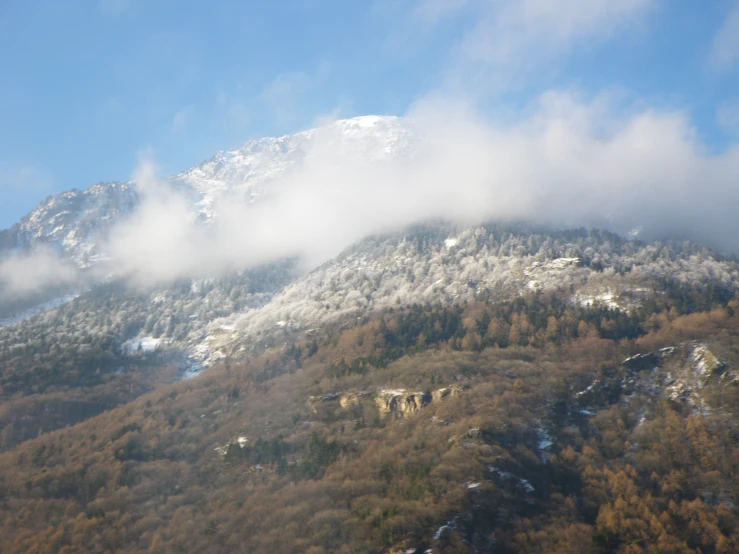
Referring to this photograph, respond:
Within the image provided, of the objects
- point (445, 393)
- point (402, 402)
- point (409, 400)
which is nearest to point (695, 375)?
point (445, 393)

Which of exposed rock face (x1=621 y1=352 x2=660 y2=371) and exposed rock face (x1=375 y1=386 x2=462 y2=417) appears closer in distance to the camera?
exposed rock face (x1=375 y1=386 x2=462 y2=417)

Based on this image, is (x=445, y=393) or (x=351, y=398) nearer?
(x=445, y=393)

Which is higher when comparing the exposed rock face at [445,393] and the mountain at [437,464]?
the exposed rock face at [445,393]

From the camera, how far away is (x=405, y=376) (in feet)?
620

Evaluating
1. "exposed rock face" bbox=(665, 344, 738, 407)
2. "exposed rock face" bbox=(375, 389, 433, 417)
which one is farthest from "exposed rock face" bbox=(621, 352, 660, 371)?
"exposed rock face" bbox=(375, 389, 433, 417)

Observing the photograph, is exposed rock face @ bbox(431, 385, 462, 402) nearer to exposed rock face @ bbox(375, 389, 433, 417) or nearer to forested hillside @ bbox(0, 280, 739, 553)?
forested hillside @ bbox(0, 280, 739, 553)

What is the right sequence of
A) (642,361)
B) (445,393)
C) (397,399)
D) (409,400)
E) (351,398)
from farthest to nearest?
1. (351,398)
2. (642,361)
3. (397,399)
4. (409,400)
5. (445,393)

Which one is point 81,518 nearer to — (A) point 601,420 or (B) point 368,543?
(B) point 368,543

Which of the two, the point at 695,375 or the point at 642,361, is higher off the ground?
the point at 642,361

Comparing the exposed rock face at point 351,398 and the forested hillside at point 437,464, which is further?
the exposed rock face at point 351,398

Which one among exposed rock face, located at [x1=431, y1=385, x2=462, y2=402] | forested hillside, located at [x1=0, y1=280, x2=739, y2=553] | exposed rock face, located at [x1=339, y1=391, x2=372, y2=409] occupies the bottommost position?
forested hillside, located at [x1=0, y1=280, x2=739, y2=553]

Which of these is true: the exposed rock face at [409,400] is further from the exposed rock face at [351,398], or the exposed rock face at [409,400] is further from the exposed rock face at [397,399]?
the exposed rock face at [351,398]

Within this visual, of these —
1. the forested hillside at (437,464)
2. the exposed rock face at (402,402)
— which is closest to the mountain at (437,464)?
the exposed rock face at (402,402)

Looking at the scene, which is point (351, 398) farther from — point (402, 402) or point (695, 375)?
point (695, 375)
